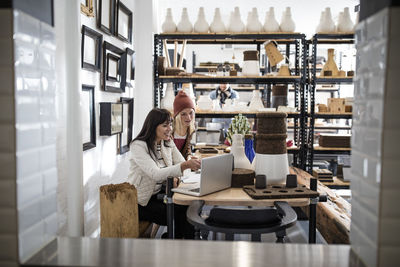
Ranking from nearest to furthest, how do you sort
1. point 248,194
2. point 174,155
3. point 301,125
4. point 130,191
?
1. point 248,194
2. point 130,191
3. point 174,155
4. point 301,125

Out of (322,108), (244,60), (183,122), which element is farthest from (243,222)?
(322,108)

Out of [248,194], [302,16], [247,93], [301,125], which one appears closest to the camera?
[248,194]

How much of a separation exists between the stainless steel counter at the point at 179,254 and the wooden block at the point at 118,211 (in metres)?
1.50

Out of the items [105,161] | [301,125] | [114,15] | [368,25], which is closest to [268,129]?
[368,25]

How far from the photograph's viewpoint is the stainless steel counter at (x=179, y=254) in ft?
2.64

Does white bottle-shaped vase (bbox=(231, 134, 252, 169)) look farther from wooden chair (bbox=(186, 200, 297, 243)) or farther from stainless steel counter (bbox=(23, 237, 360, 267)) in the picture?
stainless steel counter (bbox=(23, 237, 360, 267))

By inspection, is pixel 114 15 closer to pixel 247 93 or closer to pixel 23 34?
pixel 23 34

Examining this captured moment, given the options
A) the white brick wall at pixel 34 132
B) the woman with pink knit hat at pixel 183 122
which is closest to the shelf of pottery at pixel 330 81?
the woman with pink knit hat at pixel 183 122

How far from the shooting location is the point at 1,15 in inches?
30.1

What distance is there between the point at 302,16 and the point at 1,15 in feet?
23.3

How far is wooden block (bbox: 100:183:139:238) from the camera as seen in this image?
242cm

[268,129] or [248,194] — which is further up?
[268,129]

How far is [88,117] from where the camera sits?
295 cm

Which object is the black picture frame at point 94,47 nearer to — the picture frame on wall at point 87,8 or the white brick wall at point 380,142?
the picture frame on wall at point 87,8
